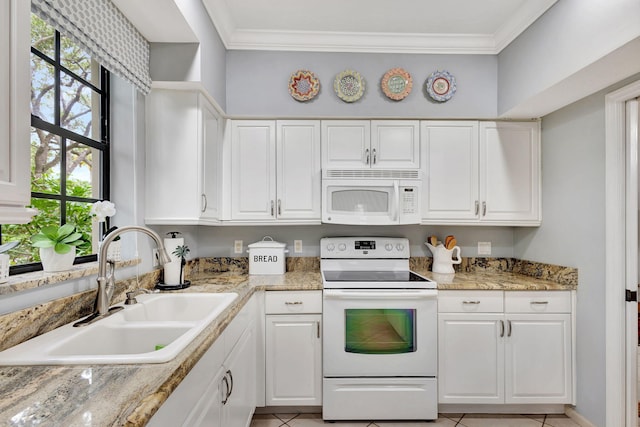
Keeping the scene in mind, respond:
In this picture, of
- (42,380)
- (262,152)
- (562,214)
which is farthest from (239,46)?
(562,214)

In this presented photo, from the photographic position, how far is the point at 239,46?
2.43m

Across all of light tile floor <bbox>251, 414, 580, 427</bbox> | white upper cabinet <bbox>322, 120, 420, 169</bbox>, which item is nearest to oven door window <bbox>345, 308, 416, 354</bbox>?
light tile floor <bbox>251, 414, 580, 427</bbox>

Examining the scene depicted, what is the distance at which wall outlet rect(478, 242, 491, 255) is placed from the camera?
2.79m

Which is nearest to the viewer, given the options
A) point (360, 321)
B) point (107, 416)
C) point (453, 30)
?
point (107, 416)

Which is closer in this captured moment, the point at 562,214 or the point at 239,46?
the point at 562,214

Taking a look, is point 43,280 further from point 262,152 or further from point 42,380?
point 262,152

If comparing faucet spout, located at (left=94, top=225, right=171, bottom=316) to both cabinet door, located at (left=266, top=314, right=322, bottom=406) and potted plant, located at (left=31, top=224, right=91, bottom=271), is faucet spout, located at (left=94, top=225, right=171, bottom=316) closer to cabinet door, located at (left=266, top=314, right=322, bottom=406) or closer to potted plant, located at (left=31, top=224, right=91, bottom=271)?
potted plant, located at (left=31, top=224, right=91, bottom=271)

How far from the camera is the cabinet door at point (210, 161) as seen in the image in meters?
2.11

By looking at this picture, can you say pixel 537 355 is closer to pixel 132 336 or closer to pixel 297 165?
pixel 297 165

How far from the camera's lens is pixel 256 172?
249 centimetres

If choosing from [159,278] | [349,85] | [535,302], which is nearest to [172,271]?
[159,278]

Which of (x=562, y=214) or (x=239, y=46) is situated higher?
(x=239, y=46)

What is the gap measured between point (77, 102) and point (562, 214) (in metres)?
2.95

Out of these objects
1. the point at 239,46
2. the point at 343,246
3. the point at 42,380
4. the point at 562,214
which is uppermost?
the point at 239,46
